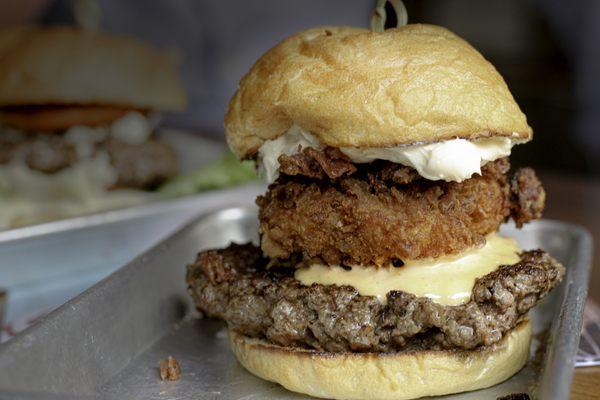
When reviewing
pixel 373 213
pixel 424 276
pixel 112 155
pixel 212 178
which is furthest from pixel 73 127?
pixel 424 276

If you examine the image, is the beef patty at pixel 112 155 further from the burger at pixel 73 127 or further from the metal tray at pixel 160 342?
the metal tray at pixel 160 342

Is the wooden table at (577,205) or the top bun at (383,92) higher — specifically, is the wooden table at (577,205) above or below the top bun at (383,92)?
below

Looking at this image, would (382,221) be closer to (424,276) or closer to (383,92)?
(424,276)

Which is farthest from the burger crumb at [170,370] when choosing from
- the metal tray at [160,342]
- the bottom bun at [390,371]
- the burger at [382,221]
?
the bottom bun at [390,371]

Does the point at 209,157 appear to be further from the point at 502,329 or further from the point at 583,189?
the point at 502,329

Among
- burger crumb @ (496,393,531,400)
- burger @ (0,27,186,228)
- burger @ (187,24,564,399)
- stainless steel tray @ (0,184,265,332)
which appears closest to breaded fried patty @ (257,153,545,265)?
burger @ (187,24,564,399)

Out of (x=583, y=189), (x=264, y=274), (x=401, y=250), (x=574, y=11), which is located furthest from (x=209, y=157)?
(x=574, y=11)

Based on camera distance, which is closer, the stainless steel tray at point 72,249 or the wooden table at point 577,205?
the stainless steel tray at point 72,249
